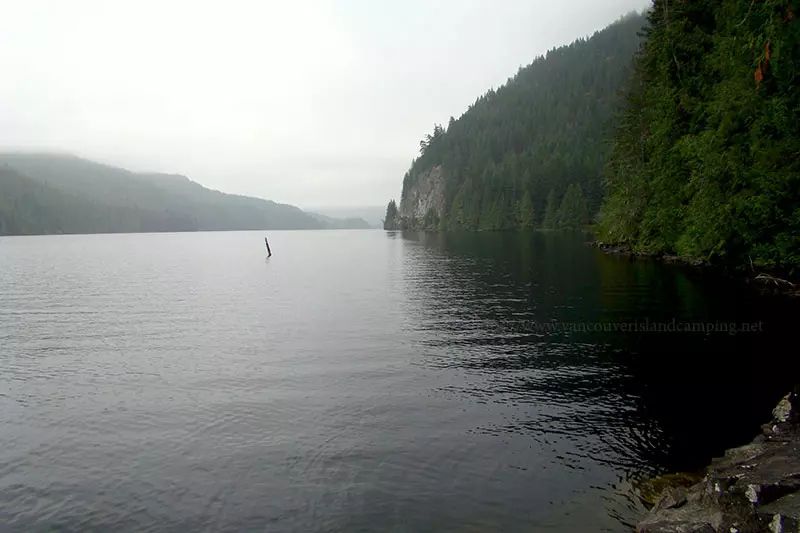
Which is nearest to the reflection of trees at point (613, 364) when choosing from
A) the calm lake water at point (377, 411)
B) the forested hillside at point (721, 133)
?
the calm lake water at point (377, 411)

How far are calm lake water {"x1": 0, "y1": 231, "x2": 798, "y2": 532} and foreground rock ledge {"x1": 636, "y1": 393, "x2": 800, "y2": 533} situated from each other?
48.2 inches

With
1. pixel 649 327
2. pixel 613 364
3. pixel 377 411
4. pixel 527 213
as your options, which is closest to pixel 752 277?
pixel 649 327

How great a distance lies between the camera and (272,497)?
11820 millimetres

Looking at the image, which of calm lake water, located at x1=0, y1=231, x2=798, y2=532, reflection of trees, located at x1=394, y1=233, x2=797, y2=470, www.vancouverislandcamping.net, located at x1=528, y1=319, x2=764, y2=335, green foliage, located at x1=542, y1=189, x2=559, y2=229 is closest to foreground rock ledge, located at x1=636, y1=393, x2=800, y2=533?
calm lake water, located at x1=0, y1=231, x2=798, y2=532

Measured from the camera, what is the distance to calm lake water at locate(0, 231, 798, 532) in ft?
37.6

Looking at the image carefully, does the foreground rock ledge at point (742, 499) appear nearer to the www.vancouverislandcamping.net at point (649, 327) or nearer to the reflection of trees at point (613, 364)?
the reflection of trees at point (613, 364)

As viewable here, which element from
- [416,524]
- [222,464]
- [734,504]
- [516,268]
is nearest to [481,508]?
[416,524]

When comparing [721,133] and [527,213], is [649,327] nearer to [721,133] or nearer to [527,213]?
[721,133]

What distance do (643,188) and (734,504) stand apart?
6120cm

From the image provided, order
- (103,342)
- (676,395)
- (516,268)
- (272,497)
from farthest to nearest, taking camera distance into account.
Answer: (516,268) → (103,342) → (676,395) → (272,497)

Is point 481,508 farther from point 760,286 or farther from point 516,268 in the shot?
point 516,268

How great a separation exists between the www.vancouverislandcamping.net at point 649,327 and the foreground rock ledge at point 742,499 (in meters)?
16.4

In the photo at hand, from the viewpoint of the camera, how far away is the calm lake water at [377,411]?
37.6 ft

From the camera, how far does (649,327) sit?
2772 cm
